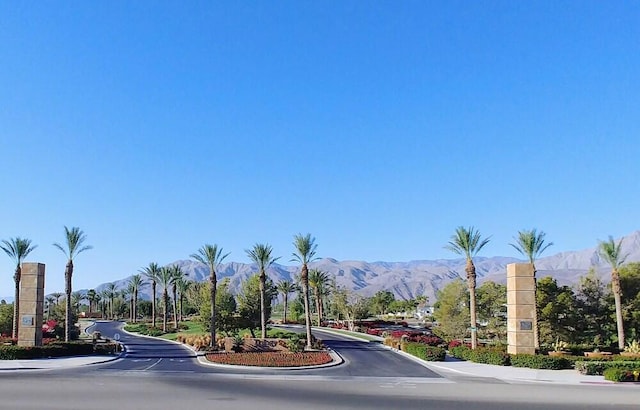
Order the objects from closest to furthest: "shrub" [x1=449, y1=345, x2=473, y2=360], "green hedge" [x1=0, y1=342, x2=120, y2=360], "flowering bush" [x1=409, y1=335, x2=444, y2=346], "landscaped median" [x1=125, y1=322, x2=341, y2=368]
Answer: "landscaped median" [x1=125, y1=322, x2=341, y2=368]
"green hedge" [x1=0, y1=342, x2=120, y2=360]
"shrub" [x1=449, y1=345, x2=473, y2=360]
"flowering bush" [x1=409, y1=335, x2=444, y2=346]

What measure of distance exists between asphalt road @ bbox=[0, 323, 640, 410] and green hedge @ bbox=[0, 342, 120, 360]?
7160mm

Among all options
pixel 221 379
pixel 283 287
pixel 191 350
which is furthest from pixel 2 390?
pixel 283 287

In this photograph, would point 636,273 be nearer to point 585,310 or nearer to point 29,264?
point 585,310

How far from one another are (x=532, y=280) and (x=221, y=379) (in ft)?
74.4

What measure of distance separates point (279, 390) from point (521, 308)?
2114cm

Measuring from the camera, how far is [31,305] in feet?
139

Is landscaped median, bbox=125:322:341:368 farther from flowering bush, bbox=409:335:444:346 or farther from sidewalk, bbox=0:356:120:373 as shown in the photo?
flowering bush, bbox=409:335:444:346

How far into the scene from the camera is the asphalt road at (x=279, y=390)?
2122 cm

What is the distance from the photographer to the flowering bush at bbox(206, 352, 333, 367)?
35.5 metres

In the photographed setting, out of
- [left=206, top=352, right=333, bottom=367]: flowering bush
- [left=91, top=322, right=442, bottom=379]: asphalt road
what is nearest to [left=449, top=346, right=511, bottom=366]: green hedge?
[left=91, top=322, right=442, bottom=379]: asphalt road

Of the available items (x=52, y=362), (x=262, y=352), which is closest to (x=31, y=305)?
(x=52, y=362)

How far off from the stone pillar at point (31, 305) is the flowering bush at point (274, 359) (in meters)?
13.5

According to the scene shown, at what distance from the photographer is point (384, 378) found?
30828 mm

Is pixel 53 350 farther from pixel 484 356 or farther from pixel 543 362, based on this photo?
pixel 543 362
